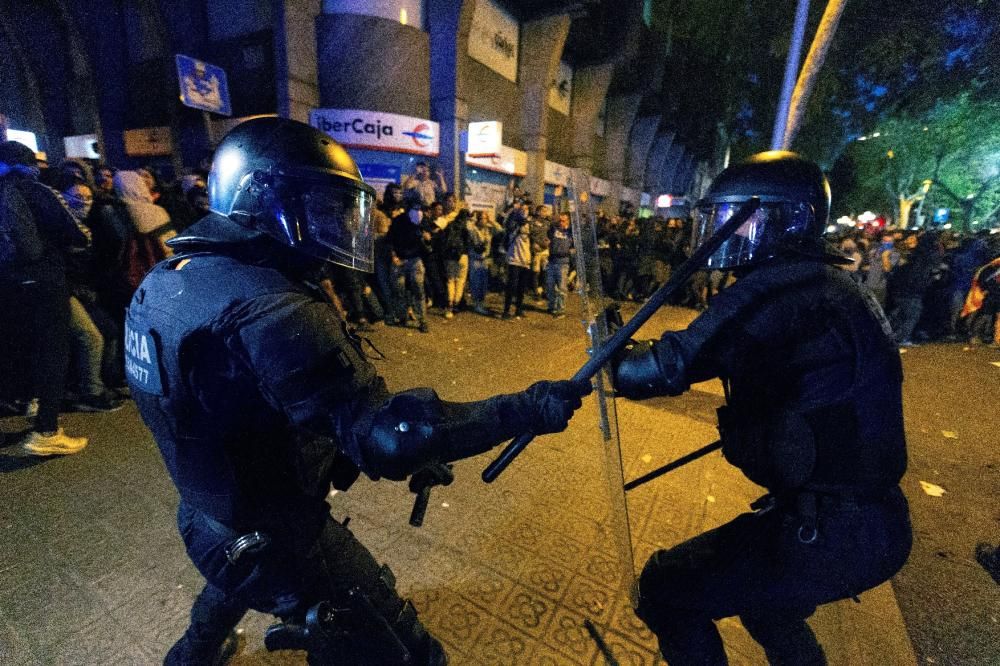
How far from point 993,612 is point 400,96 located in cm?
1386

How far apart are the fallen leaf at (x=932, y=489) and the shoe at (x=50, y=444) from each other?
667 cm

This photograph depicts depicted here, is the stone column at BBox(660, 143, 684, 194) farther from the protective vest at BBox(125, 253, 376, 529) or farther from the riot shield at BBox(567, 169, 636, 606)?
the protective vest at BBox(125, 253, 376, 529)

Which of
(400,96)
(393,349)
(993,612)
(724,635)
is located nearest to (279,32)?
(400,96)

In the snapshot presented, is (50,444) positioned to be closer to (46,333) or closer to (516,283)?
(46,333)

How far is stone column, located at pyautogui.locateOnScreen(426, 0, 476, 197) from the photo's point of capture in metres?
12.3

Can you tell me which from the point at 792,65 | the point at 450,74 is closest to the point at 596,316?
the point at 792,65

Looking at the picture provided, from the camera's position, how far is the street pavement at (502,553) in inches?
81.1

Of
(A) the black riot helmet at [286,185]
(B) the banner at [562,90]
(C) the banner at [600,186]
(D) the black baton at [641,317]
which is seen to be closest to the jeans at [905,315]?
(D) the black baton at [641,317]

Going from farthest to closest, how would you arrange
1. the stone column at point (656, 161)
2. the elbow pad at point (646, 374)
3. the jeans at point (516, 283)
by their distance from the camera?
the stone column at point (656, 161) < the jeans at point (516, 283) < the elbow pad at point (646, 374)

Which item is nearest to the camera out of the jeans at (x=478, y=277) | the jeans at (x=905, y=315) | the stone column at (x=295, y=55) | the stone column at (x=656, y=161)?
the jeans at (x=905, y=315)

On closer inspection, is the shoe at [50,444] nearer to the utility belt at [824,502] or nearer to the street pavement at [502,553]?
the street pavement at [502,553]

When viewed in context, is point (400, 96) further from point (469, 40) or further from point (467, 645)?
point (467, 645)

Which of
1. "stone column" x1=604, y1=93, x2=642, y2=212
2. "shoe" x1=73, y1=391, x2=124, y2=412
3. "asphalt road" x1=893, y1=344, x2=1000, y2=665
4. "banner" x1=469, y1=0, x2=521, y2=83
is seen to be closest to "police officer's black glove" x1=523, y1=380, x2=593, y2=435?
"asphalt road" x1=893, y1=344, x2=1000, y2=665

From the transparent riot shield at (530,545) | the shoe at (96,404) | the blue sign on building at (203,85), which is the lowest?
the transparent riot shield at (530,545)
